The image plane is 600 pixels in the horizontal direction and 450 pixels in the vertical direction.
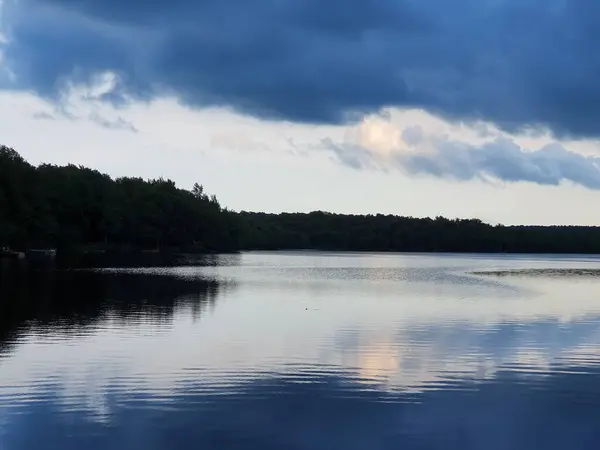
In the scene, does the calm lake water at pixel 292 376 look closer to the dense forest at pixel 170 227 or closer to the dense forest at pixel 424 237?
the dense forest at pixel 170 227

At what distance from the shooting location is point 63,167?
119m

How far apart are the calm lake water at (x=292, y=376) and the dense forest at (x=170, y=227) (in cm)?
4574

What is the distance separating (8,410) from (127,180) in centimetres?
12571

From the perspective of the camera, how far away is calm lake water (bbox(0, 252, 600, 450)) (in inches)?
500

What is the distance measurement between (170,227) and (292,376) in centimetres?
11186

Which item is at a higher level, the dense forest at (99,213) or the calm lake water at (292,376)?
the dense forest at (99,213)

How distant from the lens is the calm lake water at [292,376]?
500 inches

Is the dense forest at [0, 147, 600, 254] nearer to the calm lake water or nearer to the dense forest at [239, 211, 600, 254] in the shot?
the dense forest at [239, 211, 600, 254]

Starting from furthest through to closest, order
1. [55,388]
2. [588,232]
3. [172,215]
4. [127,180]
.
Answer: [588,232]
[127,180]
[172,215]
[55,388]

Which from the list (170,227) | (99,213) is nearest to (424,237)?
(170,227)

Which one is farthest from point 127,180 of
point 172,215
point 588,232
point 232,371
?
point 232,371

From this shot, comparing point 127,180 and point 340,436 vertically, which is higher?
point 127,180

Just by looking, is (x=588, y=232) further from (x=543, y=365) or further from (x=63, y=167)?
(x=543, y=365)

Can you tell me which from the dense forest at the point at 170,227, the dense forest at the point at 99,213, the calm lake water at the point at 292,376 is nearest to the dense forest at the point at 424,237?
the dense forest at the point at 170,227
